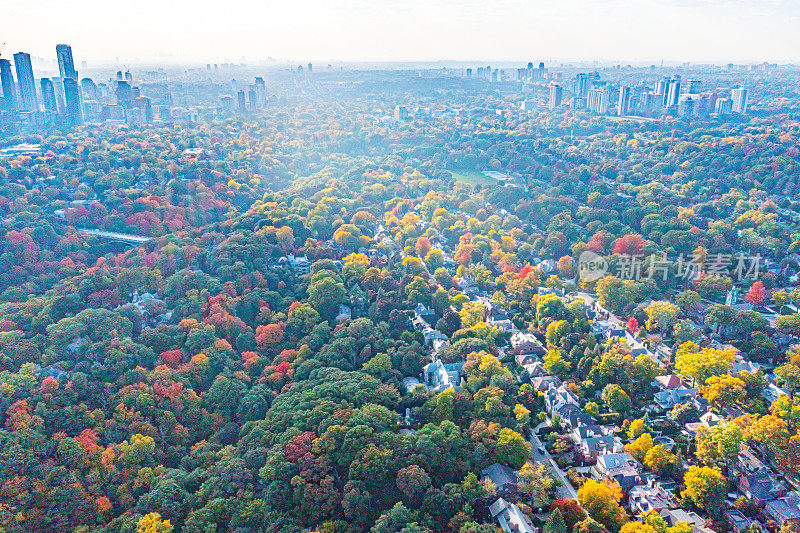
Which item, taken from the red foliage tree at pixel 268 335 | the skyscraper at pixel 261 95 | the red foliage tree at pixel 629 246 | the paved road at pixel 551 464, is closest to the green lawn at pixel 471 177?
the red foliage tree at pixel 629 246

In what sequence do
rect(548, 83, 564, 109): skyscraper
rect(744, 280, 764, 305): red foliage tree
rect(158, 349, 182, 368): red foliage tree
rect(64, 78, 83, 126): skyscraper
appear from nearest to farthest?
rect(158, 349, 182, 368): red foliage tree < rect(744, 280, 764, 305): red foliage tree < rect(64, 78, 83, 126): skyscraper < rect(548, 83, 564, 109): skyscraper

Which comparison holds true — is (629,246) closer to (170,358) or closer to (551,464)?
(551,464)

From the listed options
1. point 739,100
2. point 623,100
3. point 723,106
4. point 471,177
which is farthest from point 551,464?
point 739,100

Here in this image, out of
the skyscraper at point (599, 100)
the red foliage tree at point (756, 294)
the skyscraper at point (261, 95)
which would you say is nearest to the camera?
the red foliage tree at point (756, 294)

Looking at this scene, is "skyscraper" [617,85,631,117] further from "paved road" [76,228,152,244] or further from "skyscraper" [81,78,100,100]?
"skyscraper" [81,78,100,100]

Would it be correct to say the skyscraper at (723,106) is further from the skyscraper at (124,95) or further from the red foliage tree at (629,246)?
the skyscraper at (124,95)

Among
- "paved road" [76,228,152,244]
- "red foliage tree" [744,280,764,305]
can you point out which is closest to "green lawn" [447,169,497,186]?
"red foliage tree" [744,280,764,305]
